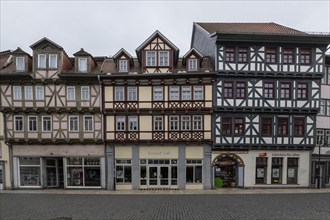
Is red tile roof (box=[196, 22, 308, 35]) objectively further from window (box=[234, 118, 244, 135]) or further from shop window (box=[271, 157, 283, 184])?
shop window (box=[271, 157, 283, 184])

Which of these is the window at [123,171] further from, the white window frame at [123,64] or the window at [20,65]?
the window at [20,65]

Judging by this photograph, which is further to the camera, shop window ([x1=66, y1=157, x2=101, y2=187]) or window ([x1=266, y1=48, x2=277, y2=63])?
shop window ([x1=66, y1=157, x2=101, y2=187])

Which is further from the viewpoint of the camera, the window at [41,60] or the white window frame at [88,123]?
the white window frame at [88,123]

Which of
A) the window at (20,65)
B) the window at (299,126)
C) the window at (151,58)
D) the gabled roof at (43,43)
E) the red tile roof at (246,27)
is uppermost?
the red tile roof at (246,27)

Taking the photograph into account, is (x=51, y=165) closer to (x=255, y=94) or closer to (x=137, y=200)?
(x=137, y=200)

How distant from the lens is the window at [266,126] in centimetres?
1919

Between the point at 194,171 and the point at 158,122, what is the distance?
5.54 meters

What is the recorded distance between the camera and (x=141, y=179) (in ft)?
63.9

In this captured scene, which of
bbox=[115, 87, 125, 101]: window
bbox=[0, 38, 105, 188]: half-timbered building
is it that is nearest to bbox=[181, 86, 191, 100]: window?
bbox=[115, 87, 125, 101]: window

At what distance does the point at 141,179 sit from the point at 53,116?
32.4 ft

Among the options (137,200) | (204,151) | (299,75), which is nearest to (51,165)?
(137,200)

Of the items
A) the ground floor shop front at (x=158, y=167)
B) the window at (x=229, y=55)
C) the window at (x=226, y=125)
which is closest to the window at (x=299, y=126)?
the window at (x=226, y=125)

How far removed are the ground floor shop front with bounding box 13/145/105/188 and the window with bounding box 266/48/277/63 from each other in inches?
669

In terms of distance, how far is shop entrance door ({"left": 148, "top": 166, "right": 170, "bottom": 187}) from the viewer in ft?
63.7
